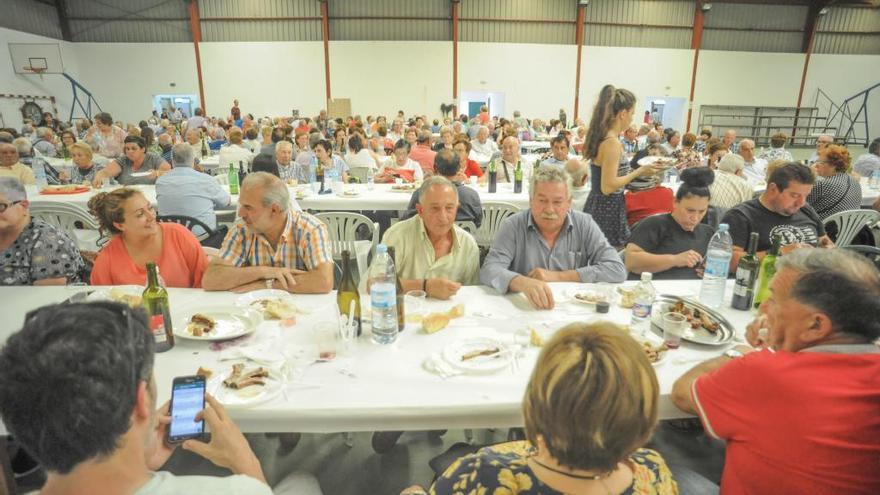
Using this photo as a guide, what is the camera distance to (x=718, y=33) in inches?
598

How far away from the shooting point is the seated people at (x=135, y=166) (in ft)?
17.9

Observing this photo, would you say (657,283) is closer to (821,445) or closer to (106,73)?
(821,445)

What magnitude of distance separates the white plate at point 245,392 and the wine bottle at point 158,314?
30 centimetres

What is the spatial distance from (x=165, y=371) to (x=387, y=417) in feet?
2.46

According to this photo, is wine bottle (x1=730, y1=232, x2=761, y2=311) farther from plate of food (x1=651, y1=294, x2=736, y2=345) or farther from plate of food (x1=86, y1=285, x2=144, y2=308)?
plate of food (x1=86, y1=285, x2=144, y2=308)

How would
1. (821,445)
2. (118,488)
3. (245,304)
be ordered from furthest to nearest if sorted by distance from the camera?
(245,304), (821,445), (118,488)

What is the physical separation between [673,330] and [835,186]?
11.9 ft

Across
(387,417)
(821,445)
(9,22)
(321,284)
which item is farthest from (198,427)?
(9,22)

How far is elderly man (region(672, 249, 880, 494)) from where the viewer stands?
1.10 meters

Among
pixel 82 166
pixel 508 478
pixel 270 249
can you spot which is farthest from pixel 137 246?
pixel 82 166

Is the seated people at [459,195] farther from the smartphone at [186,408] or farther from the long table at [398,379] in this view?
the smartphone at [186,408]

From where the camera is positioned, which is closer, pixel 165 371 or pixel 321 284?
pixel 165 371

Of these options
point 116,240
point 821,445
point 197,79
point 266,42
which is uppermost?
point 266,42

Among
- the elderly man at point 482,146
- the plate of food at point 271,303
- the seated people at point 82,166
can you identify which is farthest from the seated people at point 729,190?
the seated people at point 82,166
